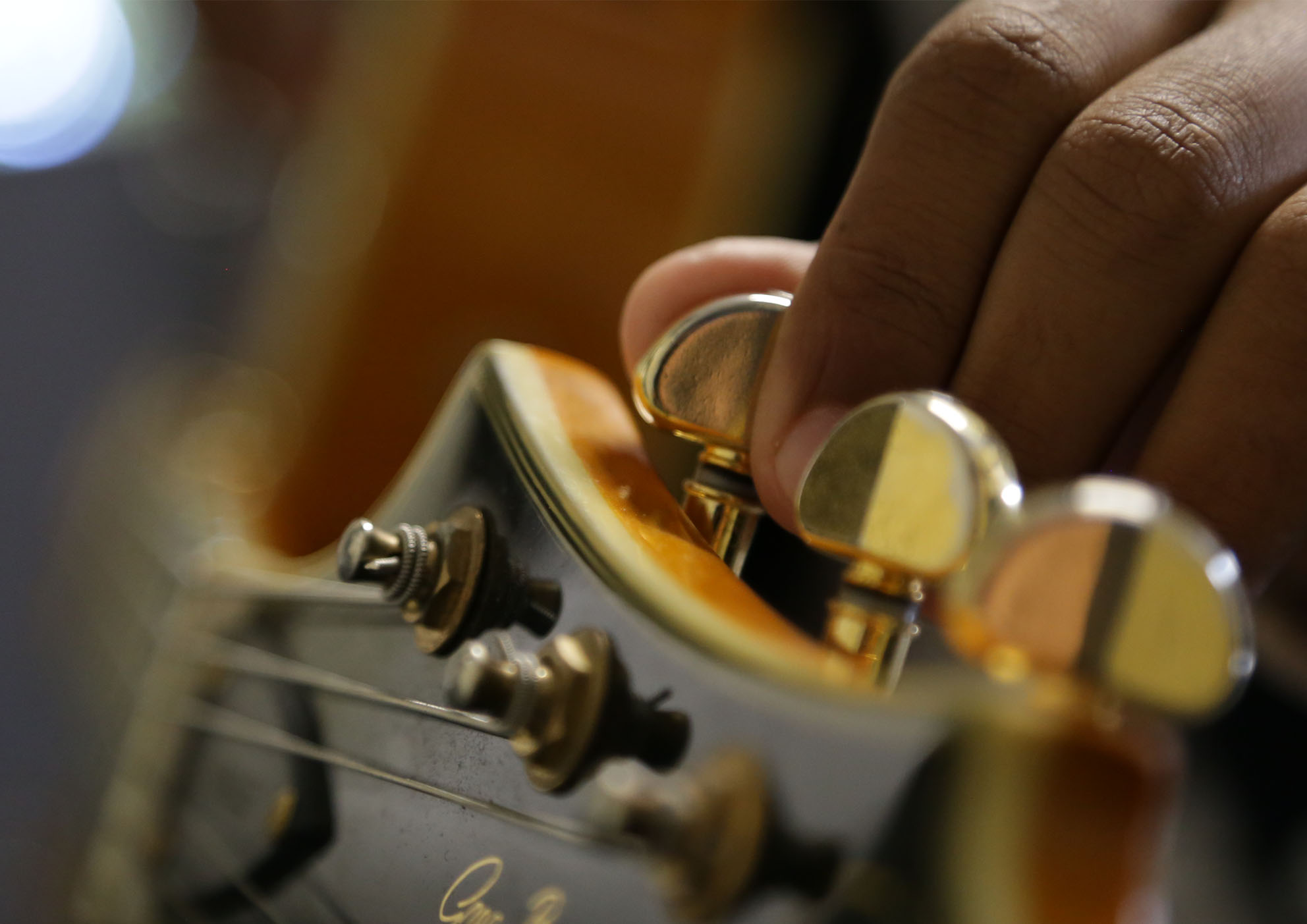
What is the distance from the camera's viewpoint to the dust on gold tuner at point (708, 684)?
Result: 0.20 m

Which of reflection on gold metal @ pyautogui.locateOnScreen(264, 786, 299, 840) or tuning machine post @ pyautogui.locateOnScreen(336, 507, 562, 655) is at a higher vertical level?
tuning machine post @ pyautogui.locateOnScreen(336, 507, 562, 655)

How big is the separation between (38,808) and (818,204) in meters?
1.62

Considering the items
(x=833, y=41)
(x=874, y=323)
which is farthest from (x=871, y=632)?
(x=833, y=41)

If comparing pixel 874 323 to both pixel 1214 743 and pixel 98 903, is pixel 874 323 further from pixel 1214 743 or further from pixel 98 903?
pixel 1214 743

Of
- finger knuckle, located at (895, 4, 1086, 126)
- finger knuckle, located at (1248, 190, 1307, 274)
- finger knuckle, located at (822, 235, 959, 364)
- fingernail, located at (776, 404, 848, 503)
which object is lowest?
fingernail, located at (776, 404, 848, 503)

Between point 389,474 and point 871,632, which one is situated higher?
point 871,632

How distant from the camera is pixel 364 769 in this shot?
455mm

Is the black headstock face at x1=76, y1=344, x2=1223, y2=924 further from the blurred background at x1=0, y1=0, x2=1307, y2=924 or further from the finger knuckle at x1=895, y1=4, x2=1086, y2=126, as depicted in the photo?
the blurred background at x1=0, y1=0, x2=1307, y2=924

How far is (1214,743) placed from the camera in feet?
4.37

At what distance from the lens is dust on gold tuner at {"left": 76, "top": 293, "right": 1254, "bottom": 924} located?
20 cm

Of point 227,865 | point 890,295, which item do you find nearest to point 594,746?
point 890,295

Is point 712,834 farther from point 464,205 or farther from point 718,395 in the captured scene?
point 464,205

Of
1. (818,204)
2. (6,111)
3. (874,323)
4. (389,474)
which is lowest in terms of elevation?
(389,474)
